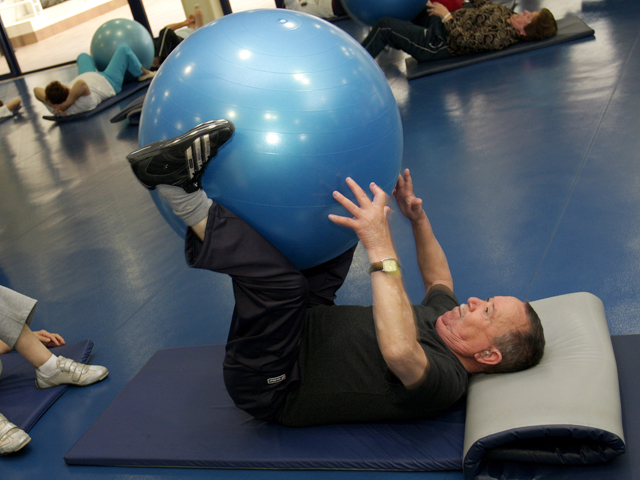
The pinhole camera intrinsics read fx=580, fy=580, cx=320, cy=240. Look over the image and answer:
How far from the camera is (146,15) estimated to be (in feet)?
32.7

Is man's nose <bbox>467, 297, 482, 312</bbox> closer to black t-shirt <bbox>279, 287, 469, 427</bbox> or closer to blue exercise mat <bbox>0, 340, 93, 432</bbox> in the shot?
black t-shirt <bbox>279, 287, 469, 427</bbox>

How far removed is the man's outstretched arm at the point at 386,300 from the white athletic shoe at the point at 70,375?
1.39m

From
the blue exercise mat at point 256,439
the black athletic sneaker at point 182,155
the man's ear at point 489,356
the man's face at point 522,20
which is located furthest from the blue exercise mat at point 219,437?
the man's face at point 522,20

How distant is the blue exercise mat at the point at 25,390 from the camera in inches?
87.4

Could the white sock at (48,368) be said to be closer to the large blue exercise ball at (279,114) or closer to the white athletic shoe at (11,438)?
the white athletic shoe at (11,438)

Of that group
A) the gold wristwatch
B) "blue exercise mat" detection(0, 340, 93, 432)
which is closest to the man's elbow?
the gold wristwatch

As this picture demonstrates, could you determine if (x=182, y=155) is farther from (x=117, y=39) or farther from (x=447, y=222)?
(x=117, y=39)

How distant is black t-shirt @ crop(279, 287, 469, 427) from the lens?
1704 mm

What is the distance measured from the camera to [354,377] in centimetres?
176

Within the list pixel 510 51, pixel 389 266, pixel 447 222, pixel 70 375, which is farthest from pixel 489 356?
pixel 510 51

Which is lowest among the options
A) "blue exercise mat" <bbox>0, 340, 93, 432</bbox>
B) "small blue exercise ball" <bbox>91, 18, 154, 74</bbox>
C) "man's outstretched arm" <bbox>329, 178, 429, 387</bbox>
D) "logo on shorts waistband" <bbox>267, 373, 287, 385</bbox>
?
"blue exercise mat" <bbox>0, 340, 93, 432</bbox>

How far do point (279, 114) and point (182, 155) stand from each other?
0.26 metres

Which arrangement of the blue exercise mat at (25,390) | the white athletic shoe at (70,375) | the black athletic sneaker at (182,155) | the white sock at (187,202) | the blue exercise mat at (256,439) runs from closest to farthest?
1. the black athletic sneaker at (182,155)
2. the white sock at (187,202)
3. the blue exercise mat at (256,439)
4. the blue exercise mat at (25,390)
5. the white athletic shoe at (70,375)

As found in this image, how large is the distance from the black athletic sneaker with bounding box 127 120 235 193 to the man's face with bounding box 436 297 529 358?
89cm
